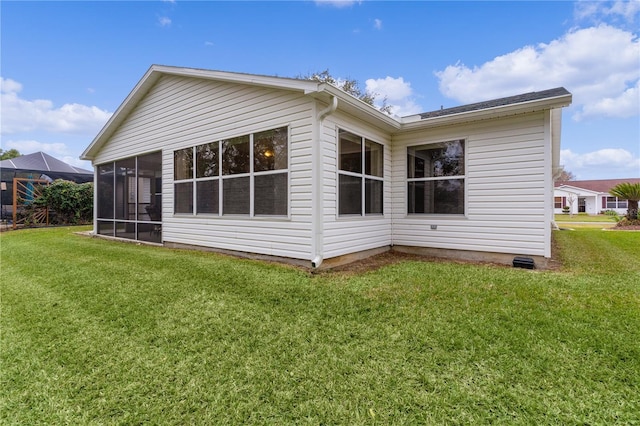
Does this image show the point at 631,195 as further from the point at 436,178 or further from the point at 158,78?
the point at 158,78

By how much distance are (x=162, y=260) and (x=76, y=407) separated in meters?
4.25

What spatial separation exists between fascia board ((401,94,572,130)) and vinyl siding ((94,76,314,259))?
2.51m

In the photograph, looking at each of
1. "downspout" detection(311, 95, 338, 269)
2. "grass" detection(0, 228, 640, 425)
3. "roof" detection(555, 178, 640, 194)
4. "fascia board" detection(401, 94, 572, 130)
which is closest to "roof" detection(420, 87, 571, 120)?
"fascia board" detection(401, 94, 572, 130)

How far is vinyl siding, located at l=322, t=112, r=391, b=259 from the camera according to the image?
17.0 feet

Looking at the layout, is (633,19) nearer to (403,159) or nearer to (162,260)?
(403,159)

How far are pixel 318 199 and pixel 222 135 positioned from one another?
9.60 feet

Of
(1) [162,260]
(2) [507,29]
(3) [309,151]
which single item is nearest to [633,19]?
(2) [507,29]

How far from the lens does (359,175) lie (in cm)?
594

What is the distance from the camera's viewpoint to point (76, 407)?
1941 mm

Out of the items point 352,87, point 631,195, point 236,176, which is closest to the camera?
point 236,176

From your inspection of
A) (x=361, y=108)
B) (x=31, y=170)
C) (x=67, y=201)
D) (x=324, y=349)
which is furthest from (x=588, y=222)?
(x=31, y=170)

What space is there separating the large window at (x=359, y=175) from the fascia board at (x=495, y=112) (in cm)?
98

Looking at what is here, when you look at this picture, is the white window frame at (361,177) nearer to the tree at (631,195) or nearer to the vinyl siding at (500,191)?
the vinyl siding at (500,191)

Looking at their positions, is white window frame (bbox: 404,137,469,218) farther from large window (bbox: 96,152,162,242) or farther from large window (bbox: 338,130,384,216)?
large window (bbox: 96,152,162,242)
